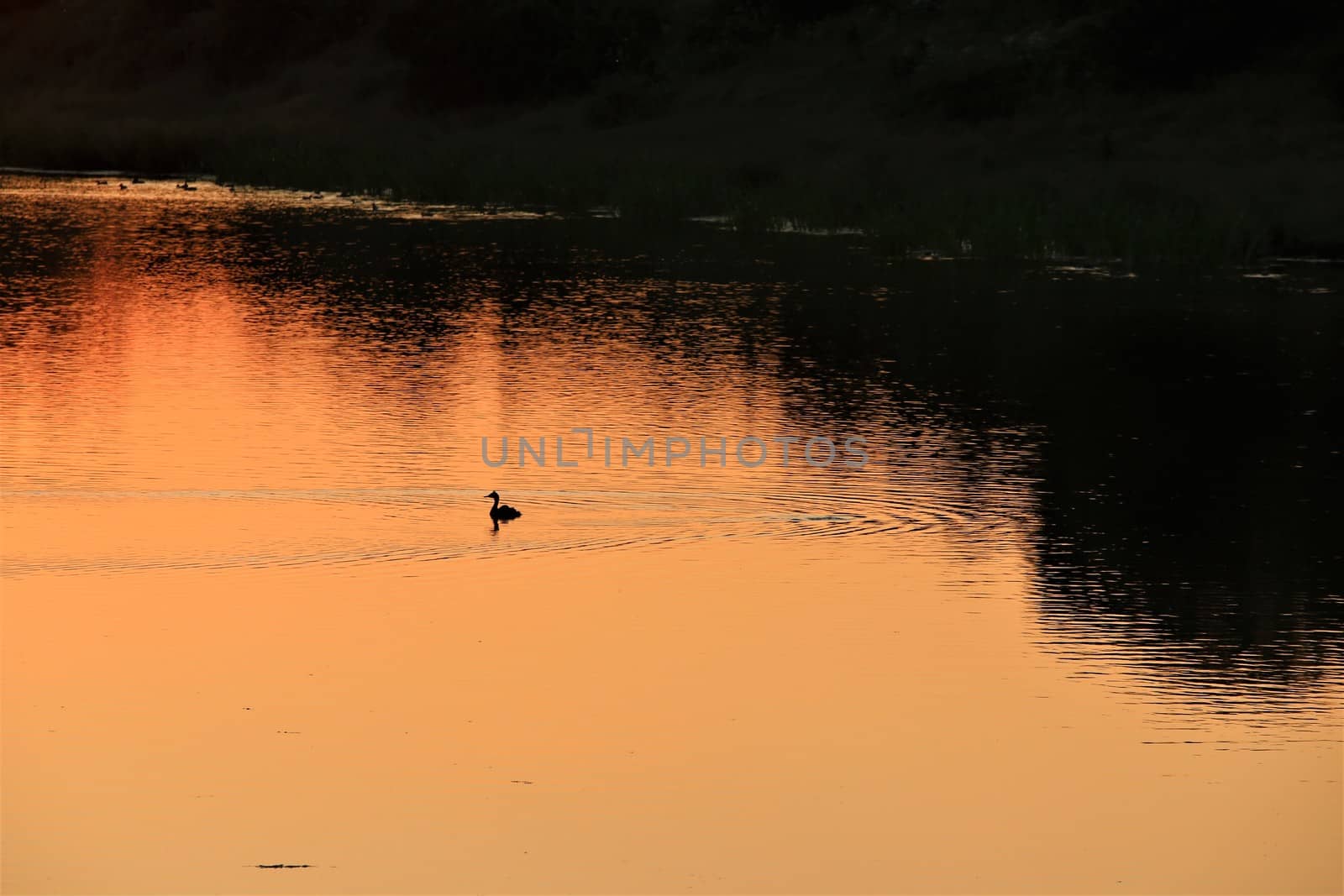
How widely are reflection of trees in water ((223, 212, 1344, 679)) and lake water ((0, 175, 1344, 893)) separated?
10 cm

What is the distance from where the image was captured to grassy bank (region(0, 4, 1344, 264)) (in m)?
44.0

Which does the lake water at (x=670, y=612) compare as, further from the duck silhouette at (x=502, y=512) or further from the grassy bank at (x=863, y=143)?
the grassy bank at (x=863, y=143)

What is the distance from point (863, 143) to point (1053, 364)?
2851 cm

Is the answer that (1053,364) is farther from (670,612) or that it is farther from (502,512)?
(670,612)

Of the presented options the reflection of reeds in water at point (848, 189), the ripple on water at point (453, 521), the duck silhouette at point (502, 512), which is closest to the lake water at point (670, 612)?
the ripple on water at point (453, 521)

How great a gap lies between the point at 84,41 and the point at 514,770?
92.6 m

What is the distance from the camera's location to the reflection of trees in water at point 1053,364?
17.3m

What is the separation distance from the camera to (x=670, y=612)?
16266mm

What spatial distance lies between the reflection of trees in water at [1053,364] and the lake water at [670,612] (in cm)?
10

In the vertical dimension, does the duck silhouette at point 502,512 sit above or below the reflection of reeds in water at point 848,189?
below

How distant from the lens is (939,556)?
18188 mm

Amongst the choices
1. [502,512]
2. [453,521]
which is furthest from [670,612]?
[453,521]

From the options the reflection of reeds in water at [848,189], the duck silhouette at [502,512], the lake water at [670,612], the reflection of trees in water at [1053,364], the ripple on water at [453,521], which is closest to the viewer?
the lake water at [670,612]

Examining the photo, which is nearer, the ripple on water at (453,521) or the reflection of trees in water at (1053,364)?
the reflection of trees in water at (1053,364)
